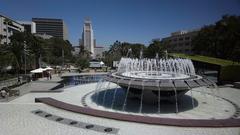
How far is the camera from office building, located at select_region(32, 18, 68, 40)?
18275 cm

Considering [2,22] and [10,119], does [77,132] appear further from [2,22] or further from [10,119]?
[2,22]

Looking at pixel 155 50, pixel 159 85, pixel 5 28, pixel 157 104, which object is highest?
pixel 5 28

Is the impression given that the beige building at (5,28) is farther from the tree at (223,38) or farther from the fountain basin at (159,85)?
the fountain basin at (159,85)

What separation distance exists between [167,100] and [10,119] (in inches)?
423

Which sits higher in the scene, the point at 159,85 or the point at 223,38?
the point at 223,38

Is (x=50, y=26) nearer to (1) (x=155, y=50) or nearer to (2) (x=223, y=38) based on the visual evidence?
(1) (x=155, y=50)

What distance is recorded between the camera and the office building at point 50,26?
7195 inches

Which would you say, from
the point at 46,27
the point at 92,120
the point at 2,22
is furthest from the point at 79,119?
the point at 46,27

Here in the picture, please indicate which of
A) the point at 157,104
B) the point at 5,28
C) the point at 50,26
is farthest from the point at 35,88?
the point at 50,26

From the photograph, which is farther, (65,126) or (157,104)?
(157,104)

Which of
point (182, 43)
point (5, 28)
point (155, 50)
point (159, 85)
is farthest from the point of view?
point (182, 43)

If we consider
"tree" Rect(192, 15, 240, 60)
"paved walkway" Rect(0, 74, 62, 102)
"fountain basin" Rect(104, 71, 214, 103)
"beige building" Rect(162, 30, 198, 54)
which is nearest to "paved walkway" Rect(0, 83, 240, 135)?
"fountain basin" Rect(104, 71, 214, 103)

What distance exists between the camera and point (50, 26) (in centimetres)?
18562

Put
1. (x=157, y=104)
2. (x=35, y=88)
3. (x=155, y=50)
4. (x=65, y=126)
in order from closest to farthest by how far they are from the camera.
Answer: (x=65, y=126) → (x=157, y=104) → (x=35, y=88) → (x=155, y=50)
